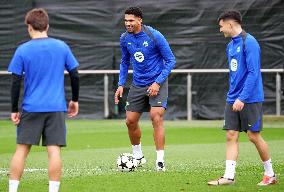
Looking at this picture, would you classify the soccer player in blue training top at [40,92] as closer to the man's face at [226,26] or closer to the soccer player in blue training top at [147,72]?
the man's face at [226,26]

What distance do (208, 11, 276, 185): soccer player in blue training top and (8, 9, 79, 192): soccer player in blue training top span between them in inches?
76.9

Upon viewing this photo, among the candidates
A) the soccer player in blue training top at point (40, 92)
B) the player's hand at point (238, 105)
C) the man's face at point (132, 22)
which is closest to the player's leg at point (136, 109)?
the man's face at point (132, 22)

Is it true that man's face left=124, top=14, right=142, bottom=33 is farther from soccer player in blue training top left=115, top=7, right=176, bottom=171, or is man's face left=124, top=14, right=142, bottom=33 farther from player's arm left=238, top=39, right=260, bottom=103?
player's arm left=238, top=39, right=260, bottom=103

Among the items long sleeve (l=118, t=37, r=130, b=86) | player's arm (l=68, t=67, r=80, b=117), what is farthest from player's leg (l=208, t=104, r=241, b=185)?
long sleeve (l=118, t=37, r=130, b=86)

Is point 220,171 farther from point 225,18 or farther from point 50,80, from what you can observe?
point 50,80

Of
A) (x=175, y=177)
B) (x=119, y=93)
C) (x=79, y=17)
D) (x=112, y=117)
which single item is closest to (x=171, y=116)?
(x=112, y=117)

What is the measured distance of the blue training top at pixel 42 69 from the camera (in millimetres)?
7688

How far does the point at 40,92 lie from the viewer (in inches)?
305

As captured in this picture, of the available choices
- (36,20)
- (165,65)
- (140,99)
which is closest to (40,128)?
(36,20)

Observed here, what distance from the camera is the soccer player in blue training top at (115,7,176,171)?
1083cm

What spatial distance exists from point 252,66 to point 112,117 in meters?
12.0

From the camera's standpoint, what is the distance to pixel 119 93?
11.4 metres

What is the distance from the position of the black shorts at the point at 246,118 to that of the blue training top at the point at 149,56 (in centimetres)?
186

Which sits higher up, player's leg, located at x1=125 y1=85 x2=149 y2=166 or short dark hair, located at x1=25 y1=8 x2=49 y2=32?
short dark hair, located at x1=25 y1=8 x2=49 y2=32
